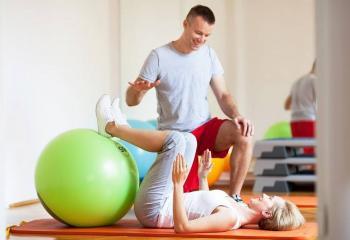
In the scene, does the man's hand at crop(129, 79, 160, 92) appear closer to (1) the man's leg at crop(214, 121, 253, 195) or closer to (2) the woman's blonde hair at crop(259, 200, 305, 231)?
(1) the man's leg at crop(214, 121, 253, 195)

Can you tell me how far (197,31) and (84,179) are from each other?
3.36ft

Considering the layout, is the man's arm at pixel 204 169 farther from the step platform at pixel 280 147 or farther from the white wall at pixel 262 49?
the white wall at pixel 262 49

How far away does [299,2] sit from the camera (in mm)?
7109

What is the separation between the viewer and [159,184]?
2.53 meters

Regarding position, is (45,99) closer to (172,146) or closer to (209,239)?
(172,146)

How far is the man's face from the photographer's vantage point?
9.90ft

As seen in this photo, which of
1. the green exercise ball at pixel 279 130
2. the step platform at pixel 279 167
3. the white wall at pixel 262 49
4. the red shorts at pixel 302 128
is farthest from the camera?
the white wall at pixel 262 49

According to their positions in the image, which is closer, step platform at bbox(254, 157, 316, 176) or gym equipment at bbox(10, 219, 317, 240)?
gym equipment at bbox(10, 219, 317, 240)

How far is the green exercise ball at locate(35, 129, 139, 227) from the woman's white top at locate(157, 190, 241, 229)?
0.18 m

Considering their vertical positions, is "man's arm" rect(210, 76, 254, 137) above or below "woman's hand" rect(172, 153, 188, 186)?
above

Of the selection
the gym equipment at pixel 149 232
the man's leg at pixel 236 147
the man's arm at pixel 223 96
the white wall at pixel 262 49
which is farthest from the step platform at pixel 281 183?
the gym equipment at pixel 149 232

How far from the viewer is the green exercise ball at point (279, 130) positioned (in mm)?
6945

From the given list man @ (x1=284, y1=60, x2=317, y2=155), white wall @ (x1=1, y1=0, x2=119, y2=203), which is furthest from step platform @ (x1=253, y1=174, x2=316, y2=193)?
white wall @ (x1=1, y1=0, x2=119, y2=203)

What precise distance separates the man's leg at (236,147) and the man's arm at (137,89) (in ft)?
1.35
